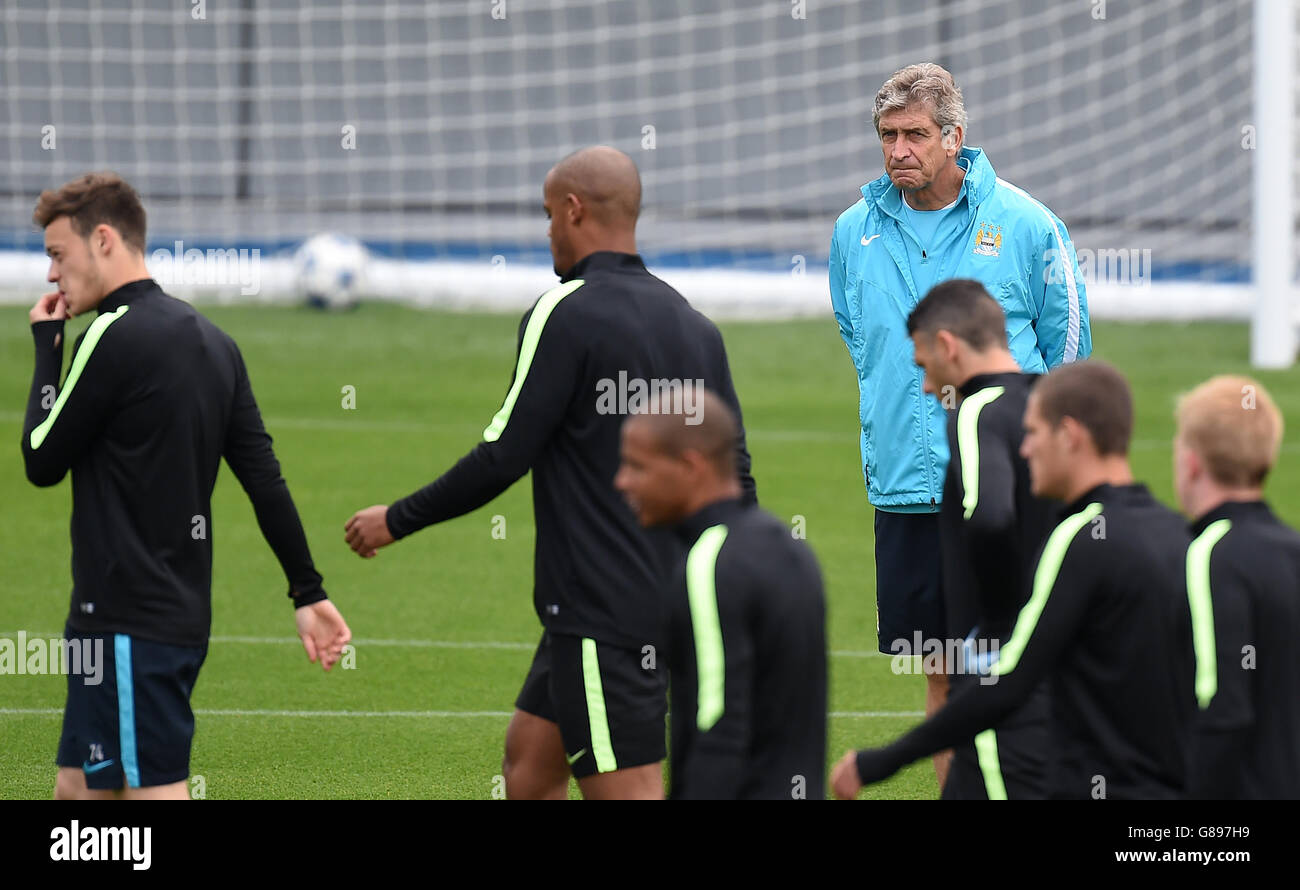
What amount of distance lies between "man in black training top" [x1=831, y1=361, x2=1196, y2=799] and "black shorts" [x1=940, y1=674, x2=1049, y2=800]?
304 millimetres

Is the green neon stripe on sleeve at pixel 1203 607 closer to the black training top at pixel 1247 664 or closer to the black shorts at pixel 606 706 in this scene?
the black training top at pixel 1247 664

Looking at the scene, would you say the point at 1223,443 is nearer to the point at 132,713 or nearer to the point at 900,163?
the point at 900,163

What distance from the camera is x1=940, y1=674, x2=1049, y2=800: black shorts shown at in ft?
12.0

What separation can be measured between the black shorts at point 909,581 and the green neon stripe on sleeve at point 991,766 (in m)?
1.21

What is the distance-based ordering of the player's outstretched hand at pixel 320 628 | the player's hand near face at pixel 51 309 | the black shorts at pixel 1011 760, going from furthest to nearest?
the player's outstretched hand at pixel 320 628, the player's hand near face at pixel 51 309, the black shorts at pixel 1011 760

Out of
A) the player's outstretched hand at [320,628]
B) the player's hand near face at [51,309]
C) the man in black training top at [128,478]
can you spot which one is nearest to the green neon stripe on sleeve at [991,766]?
the player's outstretched hand at [320,628]

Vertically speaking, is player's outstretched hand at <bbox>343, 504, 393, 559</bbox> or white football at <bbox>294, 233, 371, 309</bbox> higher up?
white football at <bbox>294, 233, 371, 309</bbox>

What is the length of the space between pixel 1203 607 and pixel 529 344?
161cm

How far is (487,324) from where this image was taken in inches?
642

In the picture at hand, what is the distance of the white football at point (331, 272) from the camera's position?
16.5 metres

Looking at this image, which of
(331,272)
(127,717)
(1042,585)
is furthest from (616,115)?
(1042,585)

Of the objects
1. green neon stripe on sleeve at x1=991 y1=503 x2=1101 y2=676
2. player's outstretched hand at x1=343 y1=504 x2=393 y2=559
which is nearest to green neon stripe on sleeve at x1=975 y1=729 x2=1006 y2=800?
green neon stripe on sleeve at x1=991 y1=503 x2=1101 y2=676

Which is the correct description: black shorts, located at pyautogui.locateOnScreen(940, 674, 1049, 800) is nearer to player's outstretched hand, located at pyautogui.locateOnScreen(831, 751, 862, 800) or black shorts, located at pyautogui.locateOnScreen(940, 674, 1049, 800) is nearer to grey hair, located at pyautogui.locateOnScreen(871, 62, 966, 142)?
player's outstretched hand, located at pyautogui.locateOnScreen(831, 751, 862, 800)

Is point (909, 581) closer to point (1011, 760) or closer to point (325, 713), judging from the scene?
point (1011, 760)
